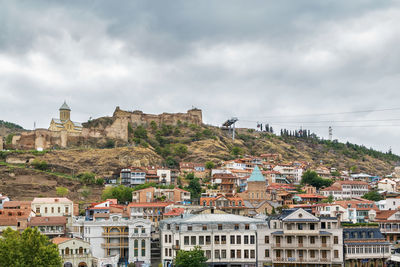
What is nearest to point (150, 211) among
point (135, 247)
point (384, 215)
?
point (135, 247)

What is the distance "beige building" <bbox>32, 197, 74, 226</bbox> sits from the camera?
9181cm

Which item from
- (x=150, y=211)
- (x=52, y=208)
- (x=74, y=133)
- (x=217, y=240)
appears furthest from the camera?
(x=74, y=133)

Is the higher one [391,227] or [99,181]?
[99,181]

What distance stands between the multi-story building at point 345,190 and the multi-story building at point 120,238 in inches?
2624

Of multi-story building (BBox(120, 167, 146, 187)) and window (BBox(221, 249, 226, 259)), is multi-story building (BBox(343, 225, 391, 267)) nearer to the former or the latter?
window (BBox(221, 249, 226, 259))

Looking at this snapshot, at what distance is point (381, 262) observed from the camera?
223 ft

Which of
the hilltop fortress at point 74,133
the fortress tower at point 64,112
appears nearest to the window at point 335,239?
the hilltop fortress at point 74,133

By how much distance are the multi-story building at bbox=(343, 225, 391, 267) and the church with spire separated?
4192 inches

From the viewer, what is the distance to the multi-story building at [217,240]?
6775 cm

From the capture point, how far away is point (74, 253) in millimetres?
67625

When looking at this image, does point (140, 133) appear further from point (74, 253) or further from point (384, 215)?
point (74, 253)

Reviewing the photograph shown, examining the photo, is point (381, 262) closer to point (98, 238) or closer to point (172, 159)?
point (98, 238)

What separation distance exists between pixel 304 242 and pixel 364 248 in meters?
7.73

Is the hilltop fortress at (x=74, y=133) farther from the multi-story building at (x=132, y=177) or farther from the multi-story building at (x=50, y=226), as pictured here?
the multi-story building at (x=50, y=226)
